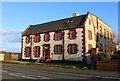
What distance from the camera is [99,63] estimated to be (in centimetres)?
1609

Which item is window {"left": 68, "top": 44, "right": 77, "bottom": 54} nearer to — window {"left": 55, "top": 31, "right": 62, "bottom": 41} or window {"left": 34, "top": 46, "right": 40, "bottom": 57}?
window {"left": 55, "top": 31, "right": 62, "bottom": 41}

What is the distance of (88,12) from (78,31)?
482 cm

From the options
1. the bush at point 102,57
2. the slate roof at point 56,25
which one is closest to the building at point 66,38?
the slate roof at point 56,25

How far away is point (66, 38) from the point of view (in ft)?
88.7

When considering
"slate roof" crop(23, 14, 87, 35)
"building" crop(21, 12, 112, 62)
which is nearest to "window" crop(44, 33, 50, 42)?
"building" crop(21, 12, 112, 62)

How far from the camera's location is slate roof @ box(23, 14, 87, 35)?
2690cm

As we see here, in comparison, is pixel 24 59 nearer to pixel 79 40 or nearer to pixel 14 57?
pixel 14 57

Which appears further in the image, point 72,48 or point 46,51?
point 46,51

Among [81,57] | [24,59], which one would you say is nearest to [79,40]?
[81,57]

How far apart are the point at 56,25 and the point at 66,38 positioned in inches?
198

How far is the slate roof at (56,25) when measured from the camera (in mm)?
26905

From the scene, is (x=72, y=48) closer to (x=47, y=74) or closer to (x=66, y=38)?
(x=66, y=38)

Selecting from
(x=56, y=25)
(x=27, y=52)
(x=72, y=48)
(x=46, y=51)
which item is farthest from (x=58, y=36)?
(x=27, y=52)

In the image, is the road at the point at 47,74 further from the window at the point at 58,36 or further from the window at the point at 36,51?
the window at the point at 36,51
